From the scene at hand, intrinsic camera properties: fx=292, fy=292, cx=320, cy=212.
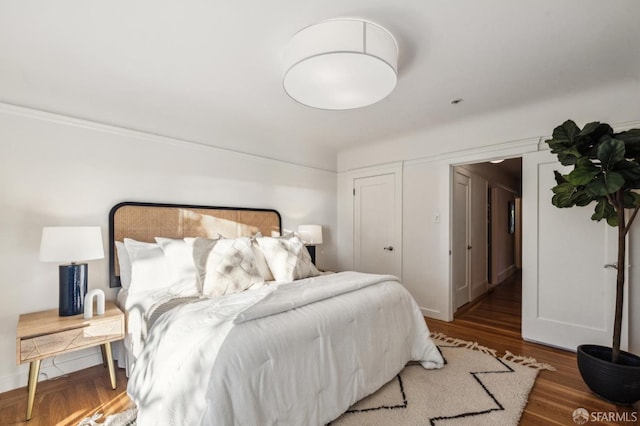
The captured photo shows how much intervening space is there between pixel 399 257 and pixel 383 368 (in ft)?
7.07

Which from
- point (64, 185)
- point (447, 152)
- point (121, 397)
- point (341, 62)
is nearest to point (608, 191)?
point (447, 152)

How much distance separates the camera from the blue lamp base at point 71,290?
219 cm

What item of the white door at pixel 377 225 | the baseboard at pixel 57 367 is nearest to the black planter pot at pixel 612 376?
the white door at pixel 377 225

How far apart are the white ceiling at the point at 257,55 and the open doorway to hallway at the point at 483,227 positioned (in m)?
1.48

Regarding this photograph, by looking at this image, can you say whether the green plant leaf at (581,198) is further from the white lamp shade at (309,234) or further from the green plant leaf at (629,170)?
the white lamp shade at (309,234)

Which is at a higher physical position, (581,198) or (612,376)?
(581,198)

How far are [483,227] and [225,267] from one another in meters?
4.51

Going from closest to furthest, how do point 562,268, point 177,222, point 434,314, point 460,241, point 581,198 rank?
point 581,198 < point 562,268 < point 177,222 < point 434,314 < point 460,241

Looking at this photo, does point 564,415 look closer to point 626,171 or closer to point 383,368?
point 383,368

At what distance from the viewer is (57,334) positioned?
1.97m

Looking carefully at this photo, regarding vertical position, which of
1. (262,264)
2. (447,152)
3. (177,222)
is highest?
(447,152)

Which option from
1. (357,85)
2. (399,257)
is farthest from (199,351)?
(399,257)

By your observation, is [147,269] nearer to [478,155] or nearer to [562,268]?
[478,155]

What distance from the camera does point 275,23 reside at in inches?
69.5
